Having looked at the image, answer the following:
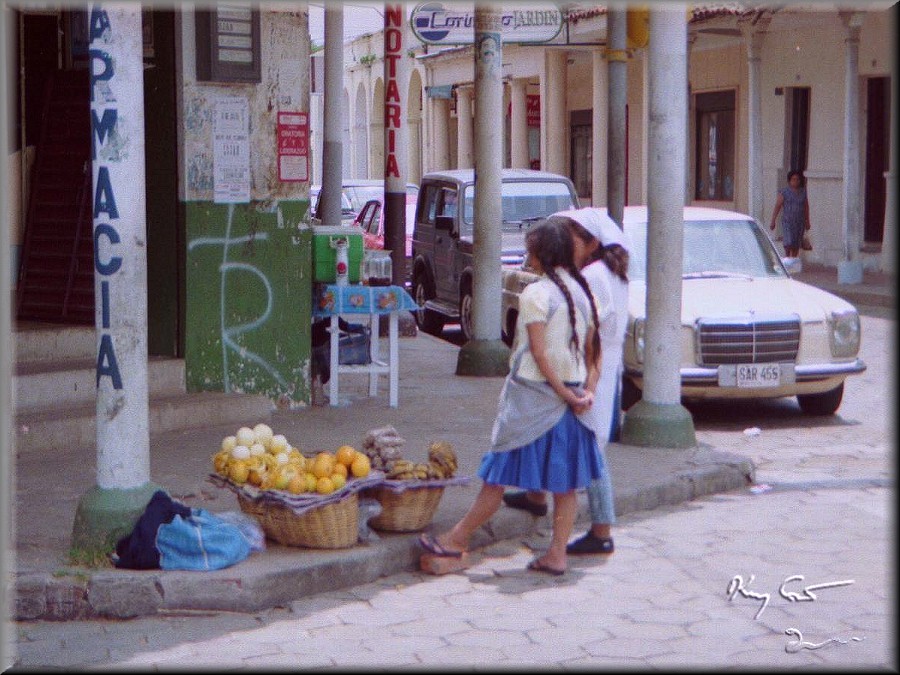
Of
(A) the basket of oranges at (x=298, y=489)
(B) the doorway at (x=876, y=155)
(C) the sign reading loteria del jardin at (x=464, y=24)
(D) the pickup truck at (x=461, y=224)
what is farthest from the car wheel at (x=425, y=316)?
(A) the basket of oranges at (x=298, y=489)

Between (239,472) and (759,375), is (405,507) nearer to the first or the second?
(239,472)

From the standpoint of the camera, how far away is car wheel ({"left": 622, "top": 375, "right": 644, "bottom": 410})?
10.5 metres

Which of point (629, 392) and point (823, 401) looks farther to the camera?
point (823, 401)

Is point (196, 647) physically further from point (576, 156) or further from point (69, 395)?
point (576, 156)

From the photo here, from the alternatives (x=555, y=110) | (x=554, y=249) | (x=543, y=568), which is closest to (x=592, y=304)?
(x=554, y=249)

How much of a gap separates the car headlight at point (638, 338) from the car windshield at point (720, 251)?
1087 mm

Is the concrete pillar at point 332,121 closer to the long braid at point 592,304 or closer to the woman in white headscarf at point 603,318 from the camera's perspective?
the woman in white headscarf at point 603,318

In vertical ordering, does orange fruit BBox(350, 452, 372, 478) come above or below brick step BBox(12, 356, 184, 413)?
below

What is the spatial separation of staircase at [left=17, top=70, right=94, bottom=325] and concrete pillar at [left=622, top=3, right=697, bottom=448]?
13.4ft

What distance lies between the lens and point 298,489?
254 inches

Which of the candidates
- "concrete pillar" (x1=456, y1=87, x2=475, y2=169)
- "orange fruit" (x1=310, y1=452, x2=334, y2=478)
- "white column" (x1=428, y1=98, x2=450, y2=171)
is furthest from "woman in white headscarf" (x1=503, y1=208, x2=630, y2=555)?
"white column" (x1=428, y1=98, x2=450, y2=171)

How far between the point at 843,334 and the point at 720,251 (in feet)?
5.00

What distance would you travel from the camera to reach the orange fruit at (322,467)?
6512mm

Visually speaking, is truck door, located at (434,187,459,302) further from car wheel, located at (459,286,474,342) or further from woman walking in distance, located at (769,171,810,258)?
woman walking in distance, located at (769,171,810,258)
